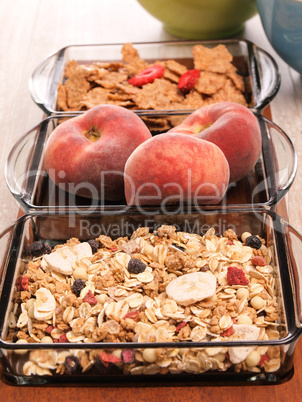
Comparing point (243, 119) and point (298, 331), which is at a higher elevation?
point (243, 119)

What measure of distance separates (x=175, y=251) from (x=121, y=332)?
0.48 ft

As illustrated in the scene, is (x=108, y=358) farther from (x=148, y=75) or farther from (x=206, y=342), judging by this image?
(x=148, y=75)

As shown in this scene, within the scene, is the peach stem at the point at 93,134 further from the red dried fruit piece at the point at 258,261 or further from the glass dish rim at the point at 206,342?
the red dried fruit piece at the point at 258,261

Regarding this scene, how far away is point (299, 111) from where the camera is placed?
1116mm

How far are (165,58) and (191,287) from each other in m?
0.64

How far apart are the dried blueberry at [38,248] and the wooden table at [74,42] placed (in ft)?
0.54

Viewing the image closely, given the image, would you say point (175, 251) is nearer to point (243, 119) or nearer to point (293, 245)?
point (293, 245)

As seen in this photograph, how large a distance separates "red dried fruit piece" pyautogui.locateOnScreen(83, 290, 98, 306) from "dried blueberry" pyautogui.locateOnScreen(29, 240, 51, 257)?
4.4 inches

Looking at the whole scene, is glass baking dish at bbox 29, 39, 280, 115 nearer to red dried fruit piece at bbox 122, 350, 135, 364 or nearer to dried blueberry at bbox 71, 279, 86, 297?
dried blueberry at bbox 71, 279, 86, 297

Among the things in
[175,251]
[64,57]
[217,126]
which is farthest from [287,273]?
[64,57]

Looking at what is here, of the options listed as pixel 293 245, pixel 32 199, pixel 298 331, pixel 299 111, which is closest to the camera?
pixel 298 331

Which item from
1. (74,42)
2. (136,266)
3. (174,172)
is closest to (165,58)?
(74,42)

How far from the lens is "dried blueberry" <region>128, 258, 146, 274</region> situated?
0.72m

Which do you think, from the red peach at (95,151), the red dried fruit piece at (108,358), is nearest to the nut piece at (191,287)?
the red dried fruit piece at (108,358)
